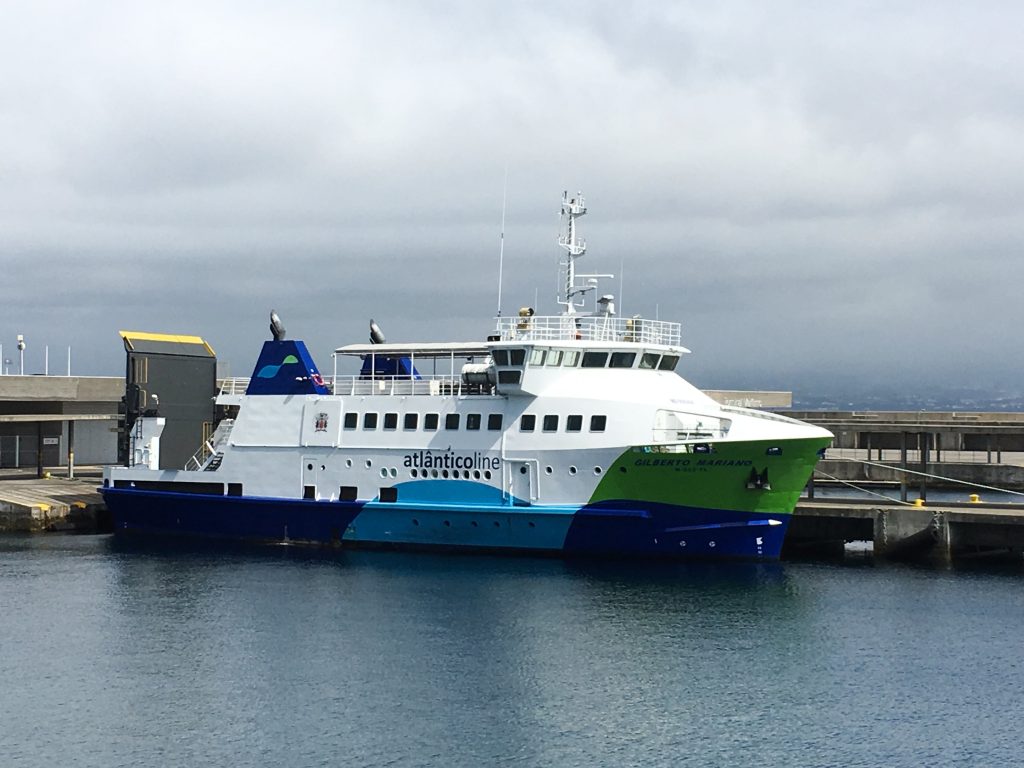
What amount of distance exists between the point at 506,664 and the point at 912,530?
Result: 14068mm

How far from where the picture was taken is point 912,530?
3053cm

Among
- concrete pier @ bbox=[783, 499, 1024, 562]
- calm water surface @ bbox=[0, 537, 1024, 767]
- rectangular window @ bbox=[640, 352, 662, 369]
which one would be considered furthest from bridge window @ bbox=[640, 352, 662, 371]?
concrete pier @ bbox=[783, 499, 1024, 562]

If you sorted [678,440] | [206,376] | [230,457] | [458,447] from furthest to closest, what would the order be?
1. [206,376]
2. [230,457]
3. [458,447]
4. [678,440]

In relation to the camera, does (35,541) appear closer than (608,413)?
No

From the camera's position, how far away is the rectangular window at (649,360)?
30391mm

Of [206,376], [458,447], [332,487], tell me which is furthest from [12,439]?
[458,447]

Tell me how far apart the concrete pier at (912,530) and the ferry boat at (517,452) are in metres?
2.62

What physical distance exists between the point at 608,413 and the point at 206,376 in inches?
572

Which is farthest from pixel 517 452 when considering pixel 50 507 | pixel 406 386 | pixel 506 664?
pixel 50 507

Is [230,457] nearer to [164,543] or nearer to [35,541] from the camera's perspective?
[164,543]

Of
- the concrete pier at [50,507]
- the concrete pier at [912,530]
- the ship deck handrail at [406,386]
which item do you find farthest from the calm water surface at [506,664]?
the concrete pier at [50,507]

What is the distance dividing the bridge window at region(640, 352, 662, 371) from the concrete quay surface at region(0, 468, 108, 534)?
18.2m

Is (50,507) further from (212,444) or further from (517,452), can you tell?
(517,452)

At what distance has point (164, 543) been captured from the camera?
33875 mm
